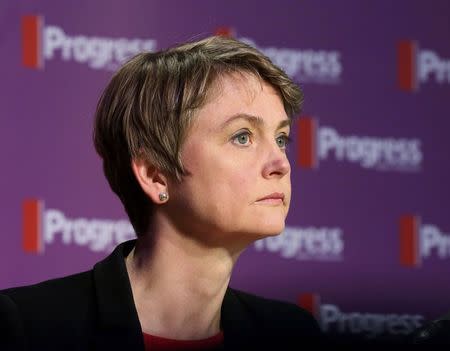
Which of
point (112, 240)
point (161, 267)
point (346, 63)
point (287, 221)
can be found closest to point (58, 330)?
point (161, 267)

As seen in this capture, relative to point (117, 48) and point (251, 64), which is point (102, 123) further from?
point (117, 48)

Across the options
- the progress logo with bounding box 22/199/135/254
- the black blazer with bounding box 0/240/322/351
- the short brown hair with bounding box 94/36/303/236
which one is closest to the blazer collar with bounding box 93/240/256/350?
the black blazer with bounding box 0/240/322/351

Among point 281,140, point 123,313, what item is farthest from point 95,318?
point 281,140

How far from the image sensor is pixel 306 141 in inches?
147

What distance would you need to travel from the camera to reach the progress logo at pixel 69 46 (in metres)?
3.59

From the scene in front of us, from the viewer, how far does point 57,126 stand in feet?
11.8

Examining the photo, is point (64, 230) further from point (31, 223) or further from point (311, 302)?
point (311, 302)

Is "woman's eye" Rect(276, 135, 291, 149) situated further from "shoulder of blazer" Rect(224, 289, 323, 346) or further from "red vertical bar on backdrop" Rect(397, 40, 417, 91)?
"red vertical bar on backdrop" Rect(397, 40, 417, 91)

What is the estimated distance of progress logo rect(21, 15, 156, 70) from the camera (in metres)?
3.59

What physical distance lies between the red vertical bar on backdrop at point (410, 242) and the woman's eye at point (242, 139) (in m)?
1.87

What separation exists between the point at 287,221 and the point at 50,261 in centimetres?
90

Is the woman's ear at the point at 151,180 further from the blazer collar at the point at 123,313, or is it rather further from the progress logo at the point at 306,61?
the progress logo at the point at 306,61

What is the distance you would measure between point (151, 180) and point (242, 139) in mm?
230

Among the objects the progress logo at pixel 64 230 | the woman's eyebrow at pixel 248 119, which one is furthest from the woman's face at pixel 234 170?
the progress logo at pixel 64 230
